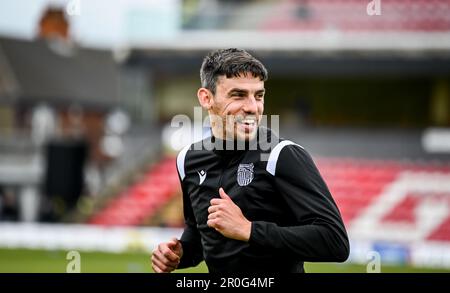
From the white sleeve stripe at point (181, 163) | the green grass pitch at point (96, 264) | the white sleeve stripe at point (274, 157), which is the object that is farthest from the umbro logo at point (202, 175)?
the green grass pitch at point (96, 264)

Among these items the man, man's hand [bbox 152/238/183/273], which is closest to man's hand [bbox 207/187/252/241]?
the man

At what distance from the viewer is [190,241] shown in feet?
16.1

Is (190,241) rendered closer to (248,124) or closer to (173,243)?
(173,243)

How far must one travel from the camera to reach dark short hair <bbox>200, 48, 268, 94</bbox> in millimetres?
4387

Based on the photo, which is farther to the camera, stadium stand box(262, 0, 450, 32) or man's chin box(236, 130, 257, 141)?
stadium stand box(262, 0, 450, 32)

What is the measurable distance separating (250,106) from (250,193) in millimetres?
452

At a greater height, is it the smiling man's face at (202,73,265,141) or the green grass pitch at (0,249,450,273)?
the smiling man's face at (202,73,265,141)

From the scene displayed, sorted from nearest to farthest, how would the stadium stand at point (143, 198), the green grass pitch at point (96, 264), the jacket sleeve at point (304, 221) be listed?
the jacket sleeve at point (304, 221)
the green grass pitch at point (96, 264)
the stadium stand at point (143, 198)

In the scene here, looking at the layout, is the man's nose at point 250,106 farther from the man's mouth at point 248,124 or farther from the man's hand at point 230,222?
the man's hand at point 230,222

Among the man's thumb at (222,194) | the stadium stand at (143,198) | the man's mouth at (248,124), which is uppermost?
the man's mouth at (248,124)

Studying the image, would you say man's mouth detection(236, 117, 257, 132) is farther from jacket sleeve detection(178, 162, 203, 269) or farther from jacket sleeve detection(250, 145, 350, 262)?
jacket sleeve detection(178, 162, 203, 269)

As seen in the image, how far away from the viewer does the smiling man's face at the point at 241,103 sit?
4.39 metres

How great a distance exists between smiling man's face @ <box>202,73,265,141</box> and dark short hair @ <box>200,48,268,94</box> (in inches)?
1.0
